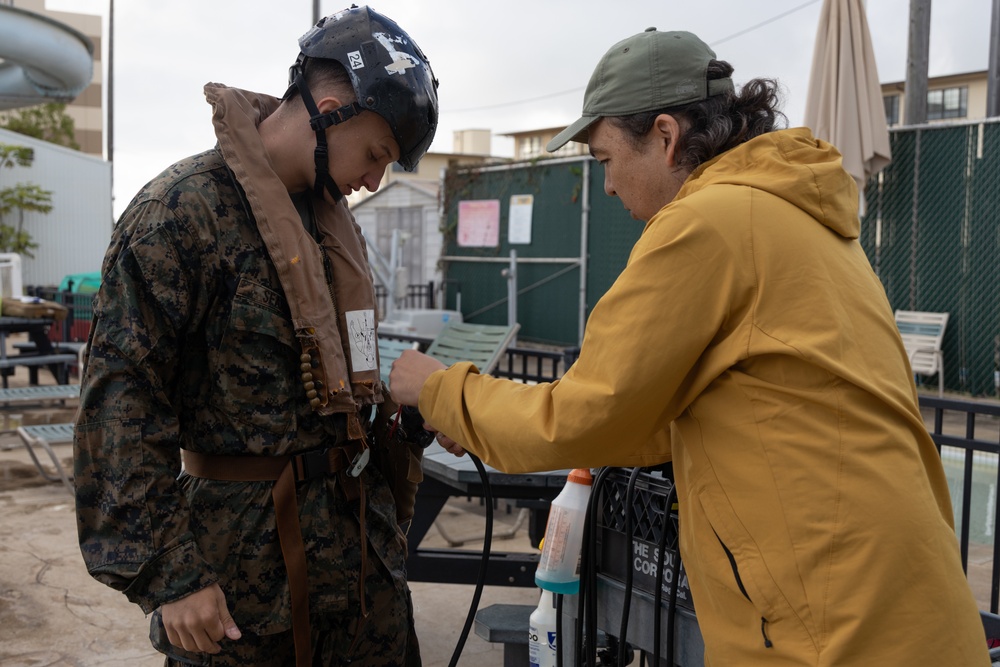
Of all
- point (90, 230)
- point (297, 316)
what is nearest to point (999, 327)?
point (297, 316)

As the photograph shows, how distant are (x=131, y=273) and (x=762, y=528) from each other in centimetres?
123

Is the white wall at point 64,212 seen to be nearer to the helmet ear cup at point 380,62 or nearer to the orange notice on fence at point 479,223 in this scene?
the orange notice on fence at point 479,223

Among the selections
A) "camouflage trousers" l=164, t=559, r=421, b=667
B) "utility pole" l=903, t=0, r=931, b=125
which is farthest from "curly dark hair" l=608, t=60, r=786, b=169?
"utility pole" l=903, t=0, r=931, b=125

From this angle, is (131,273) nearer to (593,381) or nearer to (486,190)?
(593,381)

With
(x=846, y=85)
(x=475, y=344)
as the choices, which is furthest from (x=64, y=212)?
(x=846, y=85)

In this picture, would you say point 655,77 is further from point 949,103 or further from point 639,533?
point 949,103

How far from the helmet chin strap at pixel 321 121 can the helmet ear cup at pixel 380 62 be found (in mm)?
29

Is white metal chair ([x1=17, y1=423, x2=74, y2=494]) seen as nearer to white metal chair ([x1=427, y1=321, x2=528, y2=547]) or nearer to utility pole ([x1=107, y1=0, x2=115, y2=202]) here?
white metal chair ([x1=427, y1=321, x2=528, y2=547])

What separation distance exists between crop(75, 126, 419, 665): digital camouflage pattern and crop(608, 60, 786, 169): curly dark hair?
825 millimetres

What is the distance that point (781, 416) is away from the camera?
4.87 ft

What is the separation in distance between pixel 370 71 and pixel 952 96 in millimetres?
42014

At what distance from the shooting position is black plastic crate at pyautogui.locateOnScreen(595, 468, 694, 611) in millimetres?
2045

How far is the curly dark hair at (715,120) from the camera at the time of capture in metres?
1.71

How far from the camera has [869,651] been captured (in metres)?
1.44
